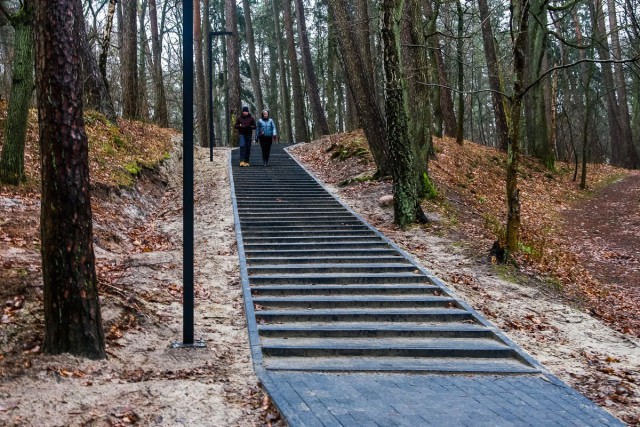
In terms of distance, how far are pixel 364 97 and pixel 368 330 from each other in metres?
9.91

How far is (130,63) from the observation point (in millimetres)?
19078

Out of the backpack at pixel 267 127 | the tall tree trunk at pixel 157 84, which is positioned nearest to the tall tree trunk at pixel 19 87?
the backpack at pixel 267 127

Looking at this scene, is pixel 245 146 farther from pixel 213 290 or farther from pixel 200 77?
pixel 213 290

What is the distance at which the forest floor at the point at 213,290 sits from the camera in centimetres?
550

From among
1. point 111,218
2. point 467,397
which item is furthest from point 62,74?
point 111,218

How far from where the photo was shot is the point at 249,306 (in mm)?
8344

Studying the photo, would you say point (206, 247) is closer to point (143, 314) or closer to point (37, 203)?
point (37, 203)

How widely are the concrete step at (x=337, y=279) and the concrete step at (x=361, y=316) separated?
1152mm

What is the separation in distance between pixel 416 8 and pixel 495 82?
9.63 meters

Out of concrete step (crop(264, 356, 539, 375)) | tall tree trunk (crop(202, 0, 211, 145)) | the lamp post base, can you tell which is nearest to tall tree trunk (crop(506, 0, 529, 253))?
concrete step (crop(264, 356, 539, 375))

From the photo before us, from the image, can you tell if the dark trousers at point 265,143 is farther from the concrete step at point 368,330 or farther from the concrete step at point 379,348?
the concrete step at point 379,348

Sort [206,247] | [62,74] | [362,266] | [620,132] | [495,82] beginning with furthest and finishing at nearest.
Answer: [620,132]
[495,82]
[206,247]
[362,266]
[62,74]

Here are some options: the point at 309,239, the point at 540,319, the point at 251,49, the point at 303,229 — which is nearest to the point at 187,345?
the point at 540,319

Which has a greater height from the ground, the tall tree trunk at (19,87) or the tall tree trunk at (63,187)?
the tall tree trunk at (19,87)
